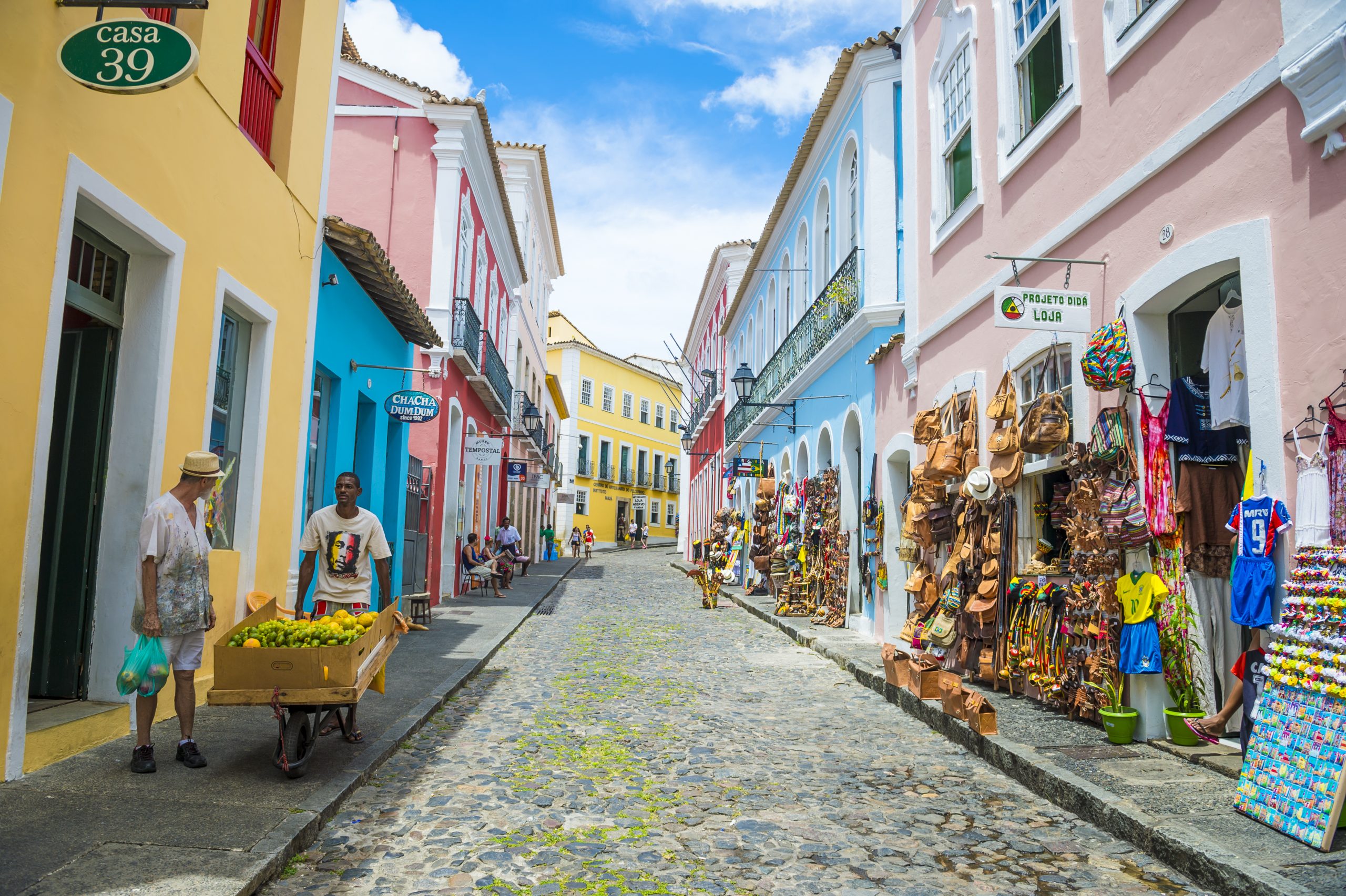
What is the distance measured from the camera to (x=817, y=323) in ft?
53.3

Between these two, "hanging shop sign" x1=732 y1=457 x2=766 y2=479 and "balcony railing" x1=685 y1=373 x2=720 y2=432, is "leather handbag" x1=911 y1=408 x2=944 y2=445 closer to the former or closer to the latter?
"hanging shop sign" x1=732 y1=457 x2=766 y2=479

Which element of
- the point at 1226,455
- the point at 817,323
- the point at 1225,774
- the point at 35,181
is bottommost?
the point at 1225,774

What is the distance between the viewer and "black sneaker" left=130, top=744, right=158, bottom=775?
16.0 feet

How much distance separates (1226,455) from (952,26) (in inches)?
243

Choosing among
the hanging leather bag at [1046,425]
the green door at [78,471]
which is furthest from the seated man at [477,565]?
the hanging leather bag at [1046,425]

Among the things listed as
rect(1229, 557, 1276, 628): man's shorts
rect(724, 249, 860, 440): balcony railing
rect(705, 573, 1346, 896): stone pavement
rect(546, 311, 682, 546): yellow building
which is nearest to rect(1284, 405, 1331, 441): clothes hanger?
rect(1229, 557, 1276, 628): man's shorts

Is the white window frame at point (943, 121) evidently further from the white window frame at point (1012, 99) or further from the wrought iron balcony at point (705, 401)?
the wrought iron balcony at point (705, 401)

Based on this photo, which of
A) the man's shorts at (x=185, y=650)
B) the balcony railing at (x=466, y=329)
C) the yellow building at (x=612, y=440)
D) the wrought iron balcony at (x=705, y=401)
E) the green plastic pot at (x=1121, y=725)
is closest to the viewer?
the man's shorts at (x=185, y=650)

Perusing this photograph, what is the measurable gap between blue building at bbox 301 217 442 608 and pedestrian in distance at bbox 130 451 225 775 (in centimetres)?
406

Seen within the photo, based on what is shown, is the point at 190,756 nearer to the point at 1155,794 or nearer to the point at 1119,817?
the point at 1119,817

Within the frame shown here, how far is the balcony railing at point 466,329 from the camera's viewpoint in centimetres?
1644

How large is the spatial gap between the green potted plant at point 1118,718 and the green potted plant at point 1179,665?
215 millimetres

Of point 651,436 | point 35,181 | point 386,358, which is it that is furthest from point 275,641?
point 651,436

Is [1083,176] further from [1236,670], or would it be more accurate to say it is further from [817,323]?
[817,323]
